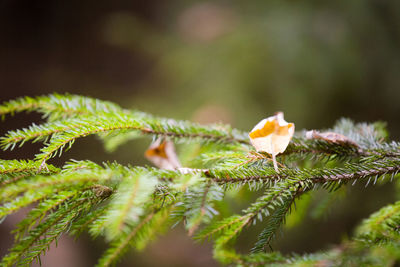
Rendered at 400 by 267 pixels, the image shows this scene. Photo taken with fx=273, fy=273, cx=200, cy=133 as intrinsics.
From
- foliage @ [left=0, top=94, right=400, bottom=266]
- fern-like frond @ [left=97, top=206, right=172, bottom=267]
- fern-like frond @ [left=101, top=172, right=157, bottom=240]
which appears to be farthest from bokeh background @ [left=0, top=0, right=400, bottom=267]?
fern-like frond @ [left=101, top=172, right=157, bottom=240]

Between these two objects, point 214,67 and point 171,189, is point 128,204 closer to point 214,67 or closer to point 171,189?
point 171,189

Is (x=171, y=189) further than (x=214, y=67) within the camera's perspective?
No

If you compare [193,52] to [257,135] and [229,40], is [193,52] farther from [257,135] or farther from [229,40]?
[257,135]

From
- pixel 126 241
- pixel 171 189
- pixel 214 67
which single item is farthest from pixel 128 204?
pixel 214 67

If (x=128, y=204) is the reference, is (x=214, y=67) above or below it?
above

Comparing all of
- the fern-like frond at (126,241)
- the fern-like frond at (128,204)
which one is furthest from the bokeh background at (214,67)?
the fern-like frond at (128,204)
